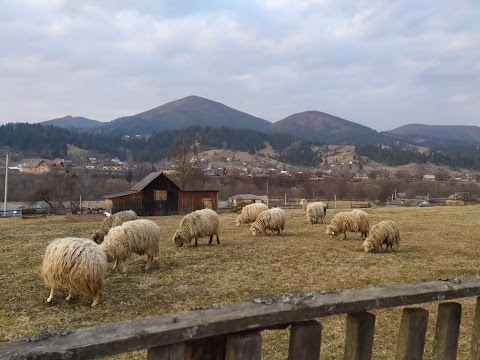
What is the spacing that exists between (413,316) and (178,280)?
1033 cm

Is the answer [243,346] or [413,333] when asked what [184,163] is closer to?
[413,333]

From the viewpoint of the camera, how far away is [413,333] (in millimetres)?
2869

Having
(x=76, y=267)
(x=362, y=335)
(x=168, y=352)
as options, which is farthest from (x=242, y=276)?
(x=168, y=352)

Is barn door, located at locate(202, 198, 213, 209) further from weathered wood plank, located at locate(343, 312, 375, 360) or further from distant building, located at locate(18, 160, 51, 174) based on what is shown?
distant building, located at locate(18, 160, 51, 174)

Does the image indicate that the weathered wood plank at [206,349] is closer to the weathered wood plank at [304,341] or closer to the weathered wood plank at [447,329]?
the weathered wood plank at [304,341]

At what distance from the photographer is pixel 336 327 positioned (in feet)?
28.0

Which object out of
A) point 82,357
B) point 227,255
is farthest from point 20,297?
point 82,357

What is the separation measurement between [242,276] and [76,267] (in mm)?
5328

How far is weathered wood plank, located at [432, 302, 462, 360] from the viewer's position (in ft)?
10.0

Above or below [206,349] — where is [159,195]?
below

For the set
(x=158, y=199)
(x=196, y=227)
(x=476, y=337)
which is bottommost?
(x=158, y=199)

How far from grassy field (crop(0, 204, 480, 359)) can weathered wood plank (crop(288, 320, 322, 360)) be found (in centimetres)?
509

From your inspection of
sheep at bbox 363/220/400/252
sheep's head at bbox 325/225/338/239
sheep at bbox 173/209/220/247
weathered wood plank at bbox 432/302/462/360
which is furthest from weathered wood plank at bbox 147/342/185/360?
sheep's head at bbox 325/225/338/239

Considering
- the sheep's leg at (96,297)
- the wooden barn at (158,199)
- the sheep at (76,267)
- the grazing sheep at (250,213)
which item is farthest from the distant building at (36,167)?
the sheep's leg at (96,297)
